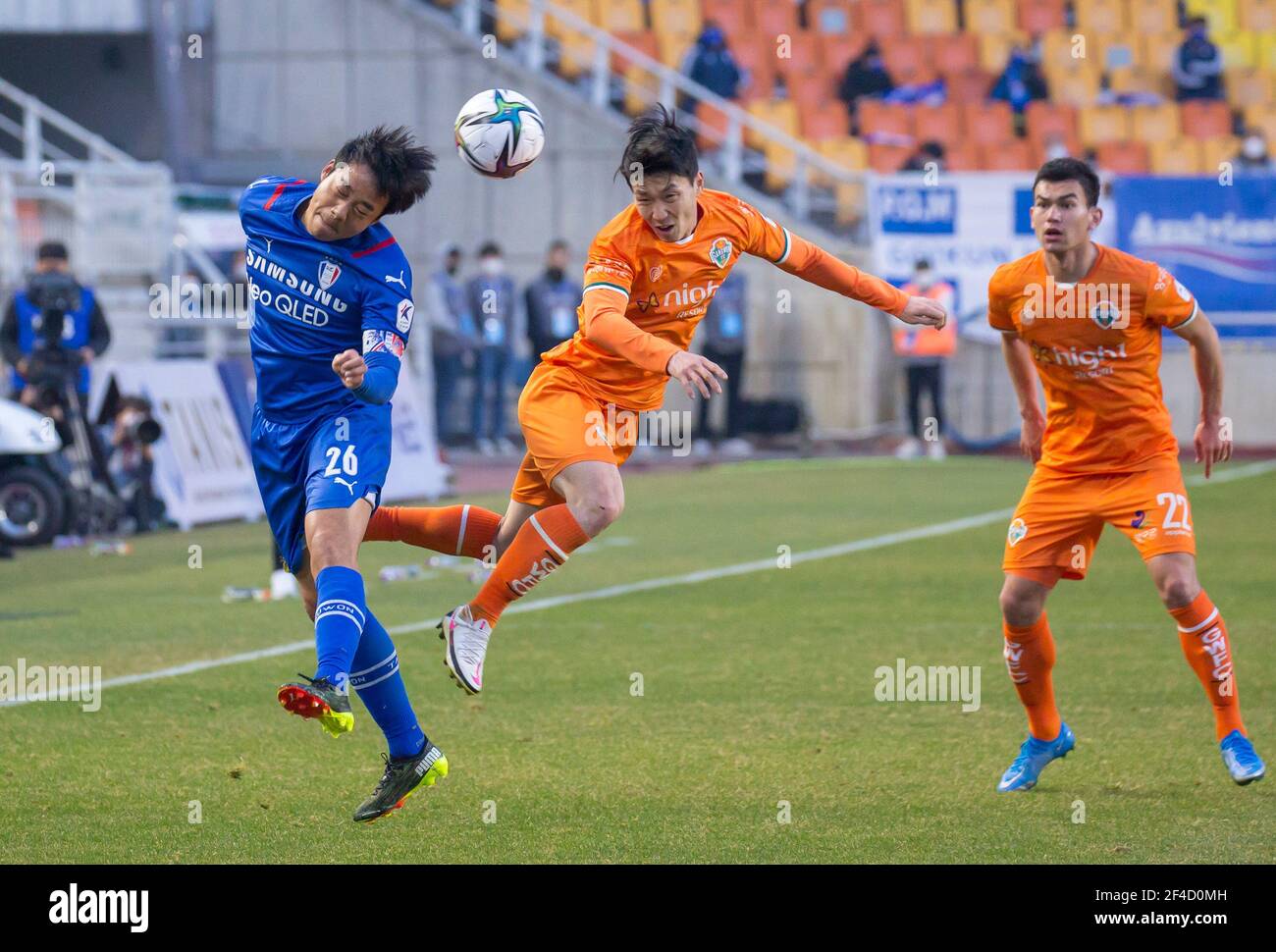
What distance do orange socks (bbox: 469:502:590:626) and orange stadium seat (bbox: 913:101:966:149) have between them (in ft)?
65.9

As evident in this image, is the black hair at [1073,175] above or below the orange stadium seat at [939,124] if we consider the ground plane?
below

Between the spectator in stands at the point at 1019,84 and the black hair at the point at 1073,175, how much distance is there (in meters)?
20.6

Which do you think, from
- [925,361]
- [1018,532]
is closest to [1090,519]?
[1018,532]

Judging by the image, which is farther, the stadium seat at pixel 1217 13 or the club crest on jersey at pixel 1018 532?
the stadium seat at pixel 1217 13

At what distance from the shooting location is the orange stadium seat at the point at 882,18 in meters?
27.7

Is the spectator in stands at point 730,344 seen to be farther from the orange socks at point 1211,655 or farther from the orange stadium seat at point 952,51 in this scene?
the orange socks at point 1211,655

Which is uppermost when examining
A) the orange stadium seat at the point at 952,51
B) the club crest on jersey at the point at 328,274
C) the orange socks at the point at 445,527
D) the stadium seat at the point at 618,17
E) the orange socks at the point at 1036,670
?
the stadium seat at the point at 618,17

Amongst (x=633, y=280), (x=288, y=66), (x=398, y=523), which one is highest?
(x=288, y=66)

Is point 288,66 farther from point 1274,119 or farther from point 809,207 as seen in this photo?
point 1274,119

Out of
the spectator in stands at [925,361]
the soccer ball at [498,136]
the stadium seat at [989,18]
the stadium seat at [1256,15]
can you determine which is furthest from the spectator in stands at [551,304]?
the soccer ball at [498,136]

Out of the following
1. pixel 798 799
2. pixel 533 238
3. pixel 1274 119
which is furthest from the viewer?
pixel 1274 119

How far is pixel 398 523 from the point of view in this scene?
726 centimetres

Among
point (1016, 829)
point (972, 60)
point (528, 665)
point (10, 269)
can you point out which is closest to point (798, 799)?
point (1016, 829)
